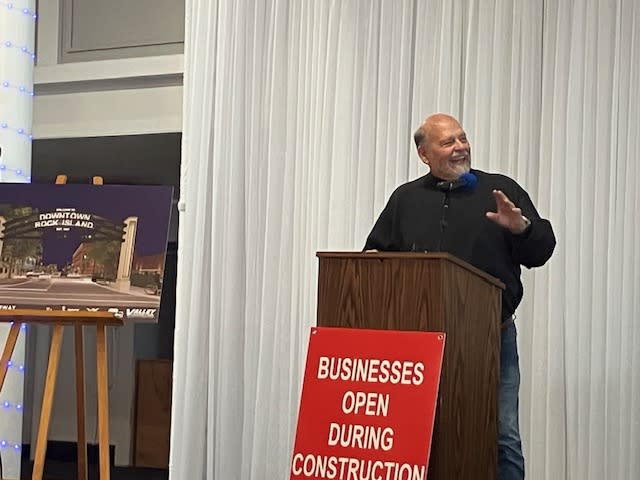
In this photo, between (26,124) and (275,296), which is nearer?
(275,296)

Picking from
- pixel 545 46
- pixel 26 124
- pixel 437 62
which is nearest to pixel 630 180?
pixel 545 46

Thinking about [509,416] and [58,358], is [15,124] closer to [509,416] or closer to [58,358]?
[58,358]

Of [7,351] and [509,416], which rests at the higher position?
[7,351]

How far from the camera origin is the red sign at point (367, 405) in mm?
2391

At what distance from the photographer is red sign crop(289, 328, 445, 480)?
2.39m

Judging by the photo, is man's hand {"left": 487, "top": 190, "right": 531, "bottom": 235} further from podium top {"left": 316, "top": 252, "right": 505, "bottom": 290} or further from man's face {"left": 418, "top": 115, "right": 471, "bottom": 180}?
man's face {"left": 418, "top": 115, "right": 471, "bottom": 180}

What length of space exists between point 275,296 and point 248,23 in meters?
1.33

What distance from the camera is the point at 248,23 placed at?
483cm

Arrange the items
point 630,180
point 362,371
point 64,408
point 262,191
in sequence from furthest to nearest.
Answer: point 64,408
point 262,191
point 630,180
point 362,371

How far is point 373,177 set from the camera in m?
4.50

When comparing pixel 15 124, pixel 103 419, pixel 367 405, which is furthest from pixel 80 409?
pixel 15 124

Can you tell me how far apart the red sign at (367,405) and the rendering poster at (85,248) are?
1200 millimetres

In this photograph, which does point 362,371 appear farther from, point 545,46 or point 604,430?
point 545,46

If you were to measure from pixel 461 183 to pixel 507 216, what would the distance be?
31cm
